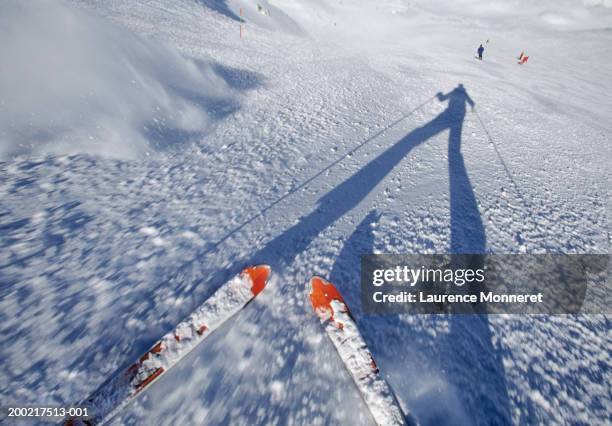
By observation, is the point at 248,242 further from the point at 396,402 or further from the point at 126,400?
the point at 396,402

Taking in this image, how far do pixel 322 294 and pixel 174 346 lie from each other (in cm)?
188

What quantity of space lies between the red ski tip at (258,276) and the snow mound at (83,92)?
Answer: 4.08m

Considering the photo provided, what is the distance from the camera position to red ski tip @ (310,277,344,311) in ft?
11.7

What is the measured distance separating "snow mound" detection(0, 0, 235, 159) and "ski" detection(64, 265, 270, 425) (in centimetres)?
418

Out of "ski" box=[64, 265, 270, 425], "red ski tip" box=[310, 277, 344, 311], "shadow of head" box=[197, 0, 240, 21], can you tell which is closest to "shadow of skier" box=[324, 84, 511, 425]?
"red ski tip" box=[310, 277, 344, 311]

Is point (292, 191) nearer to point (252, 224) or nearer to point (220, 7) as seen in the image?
point (252, 224)

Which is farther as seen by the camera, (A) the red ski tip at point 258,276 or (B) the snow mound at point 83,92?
(B) the snow mound at point 83,92

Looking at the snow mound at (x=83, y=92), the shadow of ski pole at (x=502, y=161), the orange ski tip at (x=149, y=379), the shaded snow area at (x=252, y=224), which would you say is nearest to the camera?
the orange ski tip at (x=149, y=379)

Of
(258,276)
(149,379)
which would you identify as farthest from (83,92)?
(149,379)

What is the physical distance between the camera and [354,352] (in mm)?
3117

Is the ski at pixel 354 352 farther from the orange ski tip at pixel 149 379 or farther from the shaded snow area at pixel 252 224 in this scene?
the orange ski tip at pixel 149 379

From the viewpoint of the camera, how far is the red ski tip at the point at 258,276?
3.64m

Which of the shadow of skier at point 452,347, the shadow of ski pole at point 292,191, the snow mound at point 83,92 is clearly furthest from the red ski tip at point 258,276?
the snow mound at point 83,92

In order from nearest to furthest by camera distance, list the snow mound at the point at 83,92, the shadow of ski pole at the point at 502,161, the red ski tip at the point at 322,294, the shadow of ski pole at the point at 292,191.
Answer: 1. the red ski tip at the point at 322,294
2. the shadow of ski pole at the point at 292,191
3. the snow mound at the point at 83,92
4. the shadow of ski pole at the point at 502,161
